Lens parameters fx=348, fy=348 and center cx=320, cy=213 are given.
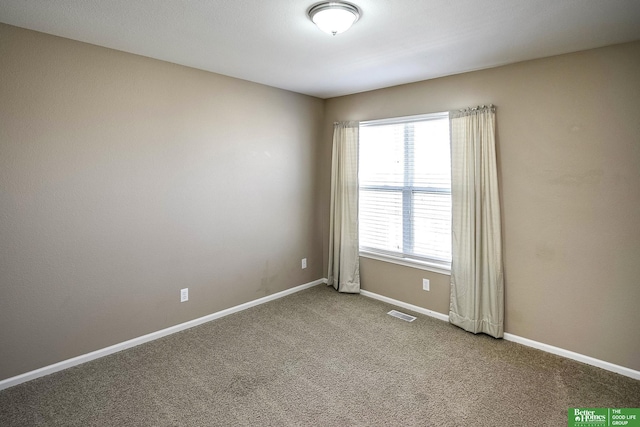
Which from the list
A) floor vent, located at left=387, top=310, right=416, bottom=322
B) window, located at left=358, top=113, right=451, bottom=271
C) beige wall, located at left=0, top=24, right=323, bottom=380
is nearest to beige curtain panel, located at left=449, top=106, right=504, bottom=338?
window, located at left=358, top=113, right=451, bottom=271

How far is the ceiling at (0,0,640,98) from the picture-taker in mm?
2027

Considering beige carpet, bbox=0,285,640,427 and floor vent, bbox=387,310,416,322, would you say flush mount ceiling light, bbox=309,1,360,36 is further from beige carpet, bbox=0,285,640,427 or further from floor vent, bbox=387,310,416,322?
floor vent, bbox=387,310,416,322

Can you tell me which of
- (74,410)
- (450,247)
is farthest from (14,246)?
(450,247)

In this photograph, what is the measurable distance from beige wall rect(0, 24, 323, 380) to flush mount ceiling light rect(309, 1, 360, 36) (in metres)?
1.66

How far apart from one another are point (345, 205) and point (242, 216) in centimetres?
128

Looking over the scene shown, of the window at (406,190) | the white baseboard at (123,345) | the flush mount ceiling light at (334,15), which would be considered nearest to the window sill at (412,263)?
the window at (406,190)

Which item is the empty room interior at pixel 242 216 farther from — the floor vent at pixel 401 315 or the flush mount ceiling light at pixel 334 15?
the floor vent at pixel 401 315

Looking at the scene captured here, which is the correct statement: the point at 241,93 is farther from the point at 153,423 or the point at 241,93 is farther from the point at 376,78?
the point at 153,423

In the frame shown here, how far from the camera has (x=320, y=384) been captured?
2.49 meters

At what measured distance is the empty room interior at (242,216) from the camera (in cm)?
222

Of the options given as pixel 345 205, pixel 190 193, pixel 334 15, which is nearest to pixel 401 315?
pixel 345 205

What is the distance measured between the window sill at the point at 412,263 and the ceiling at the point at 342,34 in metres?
1.91

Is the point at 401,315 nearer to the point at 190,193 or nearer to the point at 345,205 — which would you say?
the point at 345,205

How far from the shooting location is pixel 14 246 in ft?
7.97
